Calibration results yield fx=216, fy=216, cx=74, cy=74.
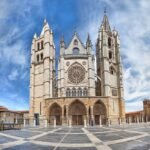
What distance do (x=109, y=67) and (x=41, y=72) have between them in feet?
55.5

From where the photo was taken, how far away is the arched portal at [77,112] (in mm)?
42991

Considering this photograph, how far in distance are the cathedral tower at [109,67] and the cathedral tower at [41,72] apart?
12.0 meters

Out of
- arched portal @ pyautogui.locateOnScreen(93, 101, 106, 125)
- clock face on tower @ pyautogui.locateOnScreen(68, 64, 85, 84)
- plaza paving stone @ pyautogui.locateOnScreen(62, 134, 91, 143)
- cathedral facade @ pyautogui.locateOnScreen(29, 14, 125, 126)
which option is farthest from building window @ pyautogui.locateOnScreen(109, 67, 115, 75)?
plaza paving stone @ pyautogui.locateOnScreen(62, 134, 91, 143)

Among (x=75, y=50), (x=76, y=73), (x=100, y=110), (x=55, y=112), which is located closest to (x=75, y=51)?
(x=75, y=50)

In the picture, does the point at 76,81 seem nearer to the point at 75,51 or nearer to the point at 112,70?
the point at 75,51

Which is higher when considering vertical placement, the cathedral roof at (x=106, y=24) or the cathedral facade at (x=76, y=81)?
the cathedral roof at (x=106, y=24)

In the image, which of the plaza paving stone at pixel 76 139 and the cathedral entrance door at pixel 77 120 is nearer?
the plaza paving stone at pixel 76 139

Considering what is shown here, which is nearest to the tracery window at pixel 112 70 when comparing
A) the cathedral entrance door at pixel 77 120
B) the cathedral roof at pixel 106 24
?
the cathedral roof at pixel 106 24

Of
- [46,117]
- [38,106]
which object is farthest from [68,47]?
[46,117]

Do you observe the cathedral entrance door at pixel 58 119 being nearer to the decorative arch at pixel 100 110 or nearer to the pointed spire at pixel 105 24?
the decorative arch at pixel 100 110

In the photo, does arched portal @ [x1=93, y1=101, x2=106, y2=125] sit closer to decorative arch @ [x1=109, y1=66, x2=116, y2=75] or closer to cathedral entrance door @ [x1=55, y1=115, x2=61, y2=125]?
cathedral entrance door @ [x1=55, y1=115, x2=61, y2=125]

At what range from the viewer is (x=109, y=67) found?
177ft

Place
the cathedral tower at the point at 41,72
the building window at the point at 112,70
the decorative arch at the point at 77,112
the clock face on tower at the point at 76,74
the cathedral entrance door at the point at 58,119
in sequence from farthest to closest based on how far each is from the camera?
1. the building window at the point at 112,70
2. the clock face on tower at the point at 76,74
3. the cathedral tower at the point at 41,72
4. the decorative arch at the point at 77,112
5. the cathedral entrance door at the point at 58,119

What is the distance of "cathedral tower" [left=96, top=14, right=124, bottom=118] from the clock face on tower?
17.1ft
